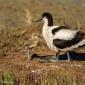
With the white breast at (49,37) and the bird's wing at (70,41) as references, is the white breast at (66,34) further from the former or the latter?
the white breast at (49,37)

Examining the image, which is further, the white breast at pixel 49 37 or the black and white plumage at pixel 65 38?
the white breast at pixel 49 37

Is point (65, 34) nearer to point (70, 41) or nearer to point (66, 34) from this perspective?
point (66, 34)

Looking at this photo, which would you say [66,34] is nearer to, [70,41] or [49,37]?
[70,41]

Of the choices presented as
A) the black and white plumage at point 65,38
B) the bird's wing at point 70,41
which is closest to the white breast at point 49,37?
the black and white plumage at point 65,38

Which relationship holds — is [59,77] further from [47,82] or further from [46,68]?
[46,68]

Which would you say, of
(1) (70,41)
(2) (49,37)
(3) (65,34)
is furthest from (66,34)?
(2) (49,37)

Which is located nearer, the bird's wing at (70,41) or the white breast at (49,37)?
the bird's wing at (70,41)

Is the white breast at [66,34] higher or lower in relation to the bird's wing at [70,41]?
higher

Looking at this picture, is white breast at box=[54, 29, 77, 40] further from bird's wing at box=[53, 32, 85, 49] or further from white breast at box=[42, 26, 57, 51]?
white breast at box=[42, 26, 57, 51]

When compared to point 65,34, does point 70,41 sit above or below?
below

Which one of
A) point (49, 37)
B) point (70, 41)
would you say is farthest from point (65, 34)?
point (49, 37)

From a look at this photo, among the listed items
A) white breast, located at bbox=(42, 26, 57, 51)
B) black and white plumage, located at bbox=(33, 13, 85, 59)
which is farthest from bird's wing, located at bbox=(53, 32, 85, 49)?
white breast, located at bbox=(42, 26, 57, 51)

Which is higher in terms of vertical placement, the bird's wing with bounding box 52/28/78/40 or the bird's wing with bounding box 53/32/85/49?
the bird's wing with bounding box 52/28/78/40

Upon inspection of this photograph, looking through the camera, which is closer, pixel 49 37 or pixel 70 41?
pixel 70 41
